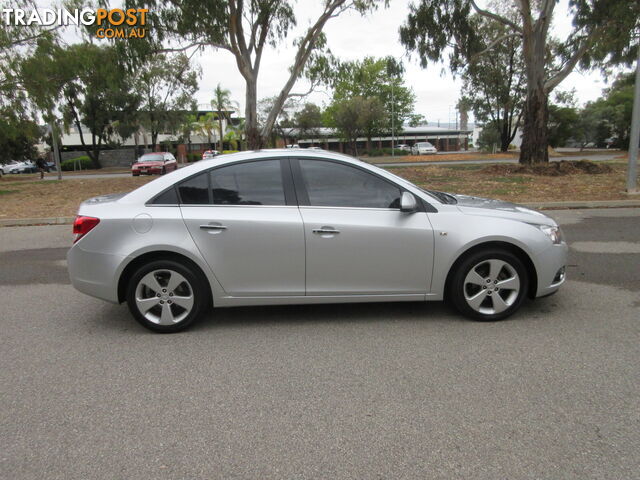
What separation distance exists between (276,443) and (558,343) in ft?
8.29

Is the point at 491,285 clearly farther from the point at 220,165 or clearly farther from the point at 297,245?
the point at 220,165

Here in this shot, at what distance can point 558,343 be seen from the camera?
400cm

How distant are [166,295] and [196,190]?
0.98 meters

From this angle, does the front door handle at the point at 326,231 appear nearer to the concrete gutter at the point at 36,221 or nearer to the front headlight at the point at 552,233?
the front headlight at the point at 552,233

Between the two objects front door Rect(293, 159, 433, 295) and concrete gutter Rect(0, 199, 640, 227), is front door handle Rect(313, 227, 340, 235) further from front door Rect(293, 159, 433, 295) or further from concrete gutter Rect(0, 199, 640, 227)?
concrete gutter Rect(0, 199, 640, 227)

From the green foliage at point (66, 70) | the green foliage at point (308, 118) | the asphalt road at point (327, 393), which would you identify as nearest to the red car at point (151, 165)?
the green foliage at point (66, 70)

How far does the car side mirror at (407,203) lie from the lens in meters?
4.33

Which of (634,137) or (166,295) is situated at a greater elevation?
(634,137)

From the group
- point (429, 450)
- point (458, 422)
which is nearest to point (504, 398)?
point (458, 422)

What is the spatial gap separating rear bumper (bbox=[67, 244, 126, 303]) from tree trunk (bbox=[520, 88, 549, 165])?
18.3 meters

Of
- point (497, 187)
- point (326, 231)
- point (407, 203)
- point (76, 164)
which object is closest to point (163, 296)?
point (326, 231)

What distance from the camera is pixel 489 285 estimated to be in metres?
4.45

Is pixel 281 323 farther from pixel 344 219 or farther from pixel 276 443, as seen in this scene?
pixel 276 443

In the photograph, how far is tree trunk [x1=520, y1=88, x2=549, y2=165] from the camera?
1877cm
